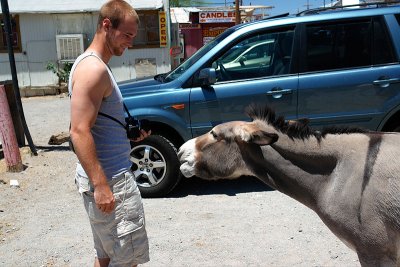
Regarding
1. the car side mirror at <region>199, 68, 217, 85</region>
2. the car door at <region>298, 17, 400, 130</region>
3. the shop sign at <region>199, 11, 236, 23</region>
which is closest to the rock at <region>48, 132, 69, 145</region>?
the car side mirror at <region>199, 68, 217, 85</region>

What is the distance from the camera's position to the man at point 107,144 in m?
2.53

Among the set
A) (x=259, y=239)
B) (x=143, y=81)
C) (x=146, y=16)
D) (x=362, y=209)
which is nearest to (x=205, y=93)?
(x=143, y=81)

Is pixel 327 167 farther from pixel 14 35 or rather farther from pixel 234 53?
pixel 14 35

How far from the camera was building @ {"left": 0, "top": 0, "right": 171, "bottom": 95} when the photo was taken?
1878 cm

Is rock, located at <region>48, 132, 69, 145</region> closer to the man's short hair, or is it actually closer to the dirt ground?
the dirt ground

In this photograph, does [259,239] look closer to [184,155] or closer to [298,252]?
[298,252]

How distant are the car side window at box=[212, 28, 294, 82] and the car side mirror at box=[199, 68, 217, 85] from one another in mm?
203

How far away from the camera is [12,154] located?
741 centimetres

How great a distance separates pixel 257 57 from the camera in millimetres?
6023

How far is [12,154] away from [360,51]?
5.40m

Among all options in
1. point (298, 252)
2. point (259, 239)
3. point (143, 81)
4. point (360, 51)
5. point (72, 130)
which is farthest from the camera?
point (143, 81)

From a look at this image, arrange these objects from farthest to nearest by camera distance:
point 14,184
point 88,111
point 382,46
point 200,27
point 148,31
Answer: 1. point 200,27
2. point 148,31
3. point 14,184
4. point 382,46
5. point 88,111

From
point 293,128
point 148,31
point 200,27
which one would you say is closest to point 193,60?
point 293,128

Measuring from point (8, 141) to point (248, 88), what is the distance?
4084 mm
